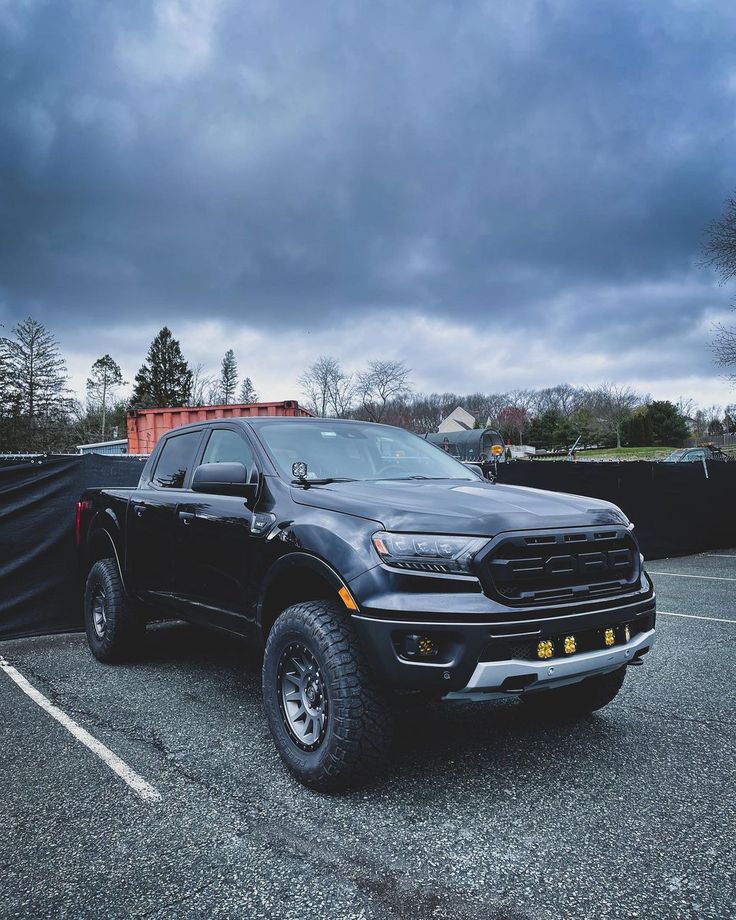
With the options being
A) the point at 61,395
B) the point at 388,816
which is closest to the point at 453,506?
the point at 388,816

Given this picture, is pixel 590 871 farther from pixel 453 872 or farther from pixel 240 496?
pixel 240 496

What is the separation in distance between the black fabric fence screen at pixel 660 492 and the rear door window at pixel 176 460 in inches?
233

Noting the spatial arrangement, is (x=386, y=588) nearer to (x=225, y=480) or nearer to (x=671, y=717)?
(x=225, y=480)

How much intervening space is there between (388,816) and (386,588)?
0.98 metres

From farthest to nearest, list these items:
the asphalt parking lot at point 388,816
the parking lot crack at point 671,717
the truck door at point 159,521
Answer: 1. the truck door at point 159,521
2. the parking lot crack at point 671,717
3. the asphalt parking lot at point 388,816

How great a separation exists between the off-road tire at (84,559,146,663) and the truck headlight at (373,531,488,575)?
9.50 feet

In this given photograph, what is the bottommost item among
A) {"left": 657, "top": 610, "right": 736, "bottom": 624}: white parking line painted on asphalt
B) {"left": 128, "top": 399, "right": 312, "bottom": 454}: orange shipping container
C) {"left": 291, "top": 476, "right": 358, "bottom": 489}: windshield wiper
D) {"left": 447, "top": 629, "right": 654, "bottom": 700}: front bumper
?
{"left": 657, "top": 610, "right": 736, "bottom": 624}: white parking line painted on asphalt

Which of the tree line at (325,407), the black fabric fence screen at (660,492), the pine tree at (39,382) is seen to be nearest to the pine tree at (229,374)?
the tree line at (325,407)

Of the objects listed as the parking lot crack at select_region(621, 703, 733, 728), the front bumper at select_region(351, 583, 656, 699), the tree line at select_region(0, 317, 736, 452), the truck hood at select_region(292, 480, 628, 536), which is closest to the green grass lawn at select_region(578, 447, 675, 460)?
the tree line at select_region(0, 317, 736, 452)

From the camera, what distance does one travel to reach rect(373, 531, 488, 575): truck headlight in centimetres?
276

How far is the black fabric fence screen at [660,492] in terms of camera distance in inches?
414

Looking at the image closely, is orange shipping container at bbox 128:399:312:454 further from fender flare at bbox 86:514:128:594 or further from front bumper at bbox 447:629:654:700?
front bumper at bbox 447:629:654:700

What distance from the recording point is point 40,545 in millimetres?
6371

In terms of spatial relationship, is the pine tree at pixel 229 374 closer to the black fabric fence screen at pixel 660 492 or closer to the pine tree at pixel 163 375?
the pine tree at pixel 163 375
